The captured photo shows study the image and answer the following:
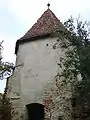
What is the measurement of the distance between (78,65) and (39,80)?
2981 mm

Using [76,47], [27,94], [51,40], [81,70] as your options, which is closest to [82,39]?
[76,47]

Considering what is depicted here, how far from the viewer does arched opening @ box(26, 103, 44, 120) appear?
16964mm

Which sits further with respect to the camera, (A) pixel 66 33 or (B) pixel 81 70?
(A) pixel 66 33

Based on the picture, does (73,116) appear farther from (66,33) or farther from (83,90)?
(66,33)

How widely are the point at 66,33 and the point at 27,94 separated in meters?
3.53

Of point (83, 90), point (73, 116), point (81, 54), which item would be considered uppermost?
point (81, 54)

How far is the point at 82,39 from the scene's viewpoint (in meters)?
14.7

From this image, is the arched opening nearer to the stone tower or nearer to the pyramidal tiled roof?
the stone tower

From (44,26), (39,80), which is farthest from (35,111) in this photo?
(44,26)

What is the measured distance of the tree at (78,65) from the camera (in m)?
14.0

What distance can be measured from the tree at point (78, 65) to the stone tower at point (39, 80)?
74cm

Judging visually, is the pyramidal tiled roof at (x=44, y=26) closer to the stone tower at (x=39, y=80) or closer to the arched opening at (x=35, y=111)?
the stone tower at (x=39, y=80)

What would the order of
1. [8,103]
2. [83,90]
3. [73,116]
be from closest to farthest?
[83,90] < [73,116] < [8,103]

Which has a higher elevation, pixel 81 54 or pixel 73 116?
pixel 81 54
